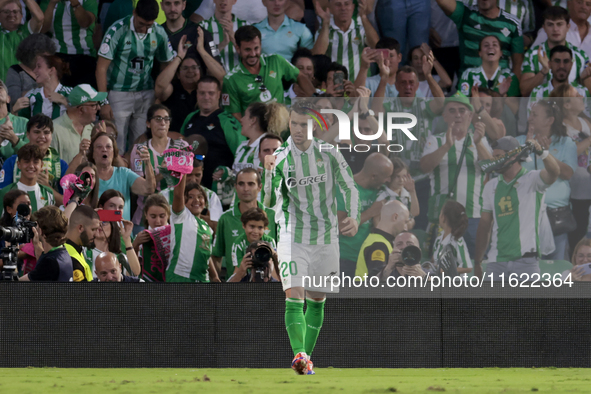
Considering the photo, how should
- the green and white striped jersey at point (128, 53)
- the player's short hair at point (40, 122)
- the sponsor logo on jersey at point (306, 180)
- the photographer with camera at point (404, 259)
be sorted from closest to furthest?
the sponsor logo on jersey at point (306, 180)
the photographer with camera at point (404, 259)
the player's short hair at point (40, 122)
the green and white striped jersey at point (128, 53)

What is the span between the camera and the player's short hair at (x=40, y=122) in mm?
6492

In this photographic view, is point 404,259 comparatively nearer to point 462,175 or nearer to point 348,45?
point 462,175

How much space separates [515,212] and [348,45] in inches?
102

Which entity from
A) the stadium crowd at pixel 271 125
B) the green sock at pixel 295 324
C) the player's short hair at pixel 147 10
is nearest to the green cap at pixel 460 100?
the stadium crowd at pixel 271 125

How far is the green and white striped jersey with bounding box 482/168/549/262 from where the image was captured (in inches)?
231

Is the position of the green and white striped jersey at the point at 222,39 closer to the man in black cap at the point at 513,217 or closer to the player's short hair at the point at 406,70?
the player's short hair at the point at 406,70

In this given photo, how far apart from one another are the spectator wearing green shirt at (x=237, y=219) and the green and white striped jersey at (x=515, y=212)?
1824mm

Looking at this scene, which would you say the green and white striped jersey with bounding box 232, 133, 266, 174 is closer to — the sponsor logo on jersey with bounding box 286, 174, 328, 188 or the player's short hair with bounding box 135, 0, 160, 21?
the player's short hair with bounding box 135, 0, 160, 21

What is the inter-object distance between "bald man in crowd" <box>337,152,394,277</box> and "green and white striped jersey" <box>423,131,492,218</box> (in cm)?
46

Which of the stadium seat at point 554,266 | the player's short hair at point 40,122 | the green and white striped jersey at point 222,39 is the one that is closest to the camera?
the stadium seat at point 554,266

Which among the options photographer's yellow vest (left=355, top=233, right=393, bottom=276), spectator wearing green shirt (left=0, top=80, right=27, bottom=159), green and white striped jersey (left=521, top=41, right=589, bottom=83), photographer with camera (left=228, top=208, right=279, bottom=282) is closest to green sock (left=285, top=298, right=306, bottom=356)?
photographer with camera (left=228, top=208, right=279, bottom=282)

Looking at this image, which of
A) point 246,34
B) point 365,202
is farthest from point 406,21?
point 365,202

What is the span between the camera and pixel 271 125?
678cm
